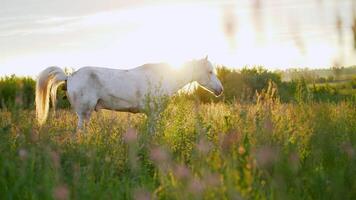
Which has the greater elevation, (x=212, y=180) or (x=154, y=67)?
(x=154, y=67)

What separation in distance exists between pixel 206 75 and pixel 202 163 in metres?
9.09

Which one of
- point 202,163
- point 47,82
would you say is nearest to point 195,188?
point 202,163

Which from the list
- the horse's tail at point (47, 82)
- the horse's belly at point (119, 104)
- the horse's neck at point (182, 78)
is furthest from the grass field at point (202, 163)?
the horse's neck at point (182, 78)

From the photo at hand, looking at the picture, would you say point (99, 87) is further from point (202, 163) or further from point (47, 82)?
point (202, 163)

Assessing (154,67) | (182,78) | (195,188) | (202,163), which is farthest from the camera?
(182,78)

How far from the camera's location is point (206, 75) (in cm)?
1242

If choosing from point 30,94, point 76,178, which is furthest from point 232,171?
point 30,94

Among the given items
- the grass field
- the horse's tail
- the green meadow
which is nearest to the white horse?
the horse's tail

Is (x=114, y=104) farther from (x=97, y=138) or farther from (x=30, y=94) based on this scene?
(x=30, y=94)

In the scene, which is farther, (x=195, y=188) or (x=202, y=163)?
(x=202, y=163)

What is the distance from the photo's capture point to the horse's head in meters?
12.4

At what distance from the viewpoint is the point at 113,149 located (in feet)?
19.4

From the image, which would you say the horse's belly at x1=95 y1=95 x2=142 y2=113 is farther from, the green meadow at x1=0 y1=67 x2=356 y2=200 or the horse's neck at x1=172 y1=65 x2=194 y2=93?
the green meadow at x1=0 y1=67 x2=356 y2=200

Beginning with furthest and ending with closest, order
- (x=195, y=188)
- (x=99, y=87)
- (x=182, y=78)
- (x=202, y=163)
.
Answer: (x=182, y=78) → (x=99, y=87) → (x=202, y=163) → (x=195, y=188)
